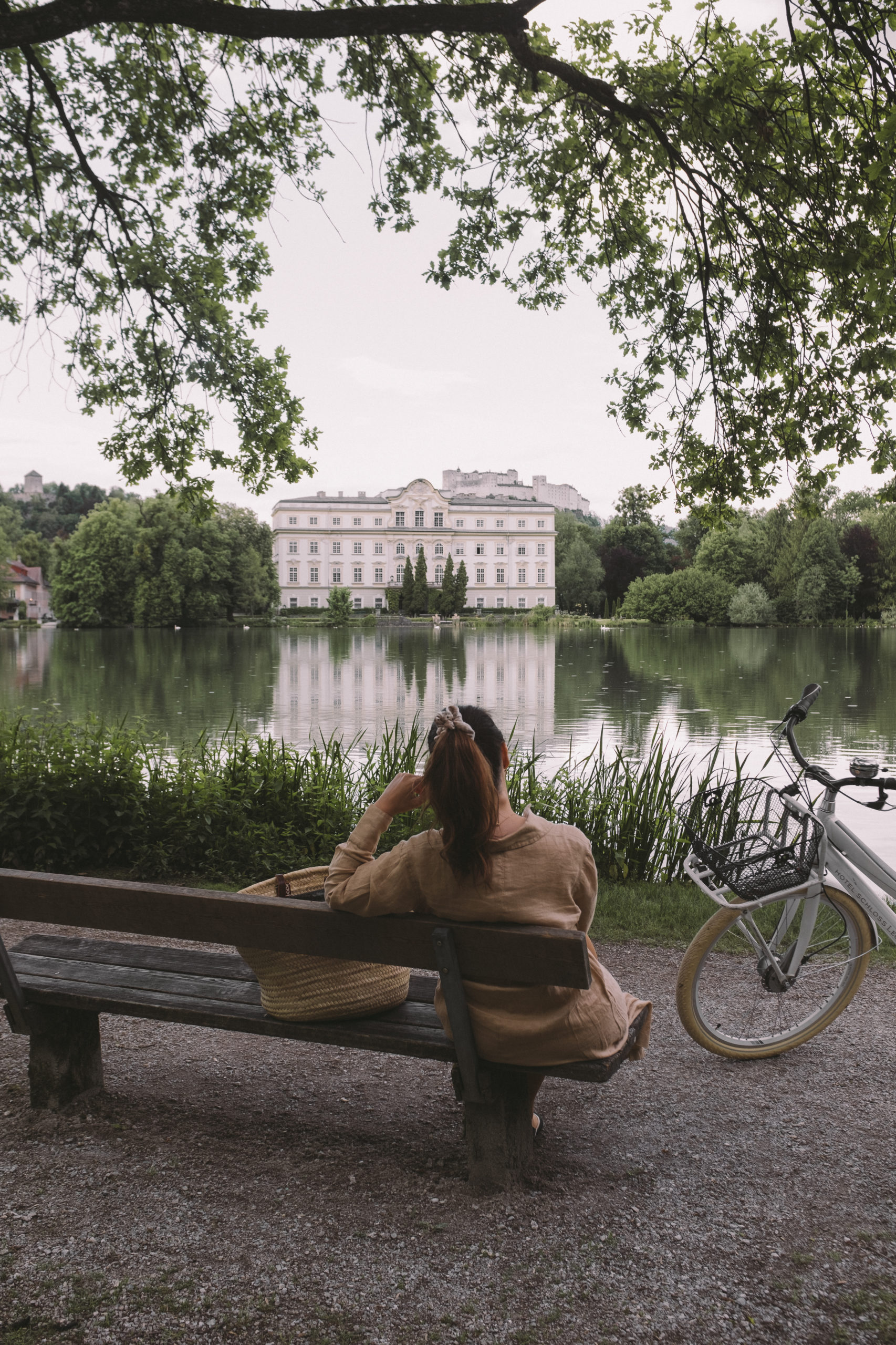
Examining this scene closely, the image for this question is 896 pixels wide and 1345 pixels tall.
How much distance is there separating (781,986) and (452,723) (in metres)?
1.81

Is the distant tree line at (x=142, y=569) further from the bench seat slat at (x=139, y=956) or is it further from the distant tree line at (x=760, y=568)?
the bench seat slat at (x=139, y=956)

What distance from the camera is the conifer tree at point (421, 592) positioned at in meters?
88.2

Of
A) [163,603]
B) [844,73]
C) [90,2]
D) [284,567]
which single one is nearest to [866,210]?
[844,73]

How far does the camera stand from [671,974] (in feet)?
13.5

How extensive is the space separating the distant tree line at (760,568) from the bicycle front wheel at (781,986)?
5042 centimetres

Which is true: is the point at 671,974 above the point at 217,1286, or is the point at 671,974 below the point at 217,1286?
below

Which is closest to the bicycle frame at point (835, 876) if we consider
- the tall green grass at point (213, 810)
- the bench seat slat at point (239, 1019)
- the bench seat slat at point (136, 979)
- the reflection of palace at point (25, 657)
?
the bench seat slat at point (239, 1019)

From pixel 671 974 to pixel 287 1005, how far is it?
2.33 meters

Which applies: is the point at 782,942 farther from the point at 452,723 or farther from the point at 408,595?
the point at 408,595

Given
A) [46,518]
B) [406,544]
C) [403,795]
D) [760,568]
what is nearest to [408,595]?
[406,544]

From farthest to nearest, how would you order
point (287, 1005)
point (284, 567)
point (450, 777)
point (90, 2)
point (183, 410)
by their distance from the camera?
1. point (284, 567)
2. point (183, 410)
3. point (90, 2)
4. point (287, 1005)
5. point (450, 777)

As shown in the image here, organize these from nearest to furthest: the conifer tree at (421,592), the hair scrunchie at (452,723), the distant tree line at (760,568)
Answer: the hair scrunchie at (452,723) < the distant tree line at (760,568) < the conifer tree at (421,592)

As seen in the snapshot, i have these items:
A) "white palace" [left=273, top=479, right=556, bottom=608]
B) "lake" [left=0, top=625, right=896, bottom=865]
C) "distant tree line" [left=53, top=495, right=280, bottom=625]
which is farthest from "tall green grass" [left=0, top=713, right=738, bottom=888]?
"white palace" [left=273, top=479, right=556, bottom=608]

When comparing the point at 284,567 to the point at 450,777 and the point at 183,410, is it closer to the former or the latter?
the point at 183,410
